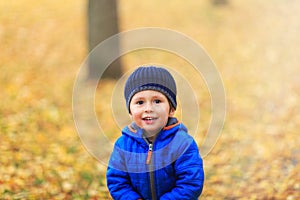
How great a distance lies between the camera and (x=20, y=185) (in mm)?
5473

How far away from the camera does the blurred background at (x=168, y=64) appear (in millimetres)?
5805

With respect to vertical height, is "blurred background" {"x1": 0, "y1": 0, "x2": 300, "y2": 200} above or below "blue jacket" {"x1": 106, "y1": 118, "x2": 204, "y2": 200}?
above

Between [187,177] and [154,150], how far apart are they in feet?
0.96

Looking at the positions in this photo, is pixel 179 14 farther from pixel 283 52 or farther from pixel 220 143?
pixel 220 143

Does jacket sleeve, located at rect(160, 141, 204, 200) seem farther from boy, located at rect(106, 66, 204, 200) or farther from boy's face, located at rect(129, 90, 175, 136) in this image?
boy's face, located at rect(129, 90, 175, 136)

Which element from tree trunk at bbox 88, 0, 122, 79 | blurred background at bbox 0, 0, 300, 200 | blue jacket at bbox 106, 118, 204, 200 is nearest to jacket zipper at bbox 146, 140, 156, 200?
blue jacket at bbox 106, 118, 204, 200

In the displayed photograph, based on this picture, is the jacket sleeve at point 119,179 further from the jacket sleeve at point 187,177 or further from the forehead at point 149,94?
the forehead at point 149,94

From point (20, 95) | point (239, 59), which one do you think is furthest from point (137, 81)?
point (239, 59)

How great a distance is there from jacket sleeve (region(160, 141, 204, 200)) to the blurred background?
247 cm

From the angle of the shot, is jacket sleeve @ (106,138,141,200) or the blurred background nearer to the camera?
jacket sleeve @ (106,138,141,200)

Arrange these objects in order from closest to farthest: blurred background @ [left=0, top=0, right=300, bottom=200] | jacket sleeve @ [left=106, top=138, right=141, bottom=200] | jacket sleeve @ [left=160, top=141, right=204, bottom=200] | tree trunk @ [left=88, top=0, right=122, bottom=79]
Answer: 1. jacket sleeve @ [left=160, top=141, right=204, bottom=200]
2. jacket sleeve @ [left=106, top=138, right=141, bottom=200]
3. blurred background @ [left=0, top=0, right=300, bottom=200]
4. tree trunk @ [left=88, top=0, right=122, bottom=79]

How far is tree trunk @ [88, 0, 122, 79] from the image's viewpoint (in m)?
9.82

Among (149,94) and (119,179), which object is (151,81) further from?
(119,179)

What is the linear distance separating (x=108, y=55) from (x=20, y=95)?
7.22 feet
